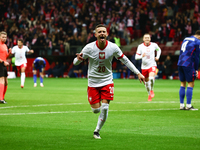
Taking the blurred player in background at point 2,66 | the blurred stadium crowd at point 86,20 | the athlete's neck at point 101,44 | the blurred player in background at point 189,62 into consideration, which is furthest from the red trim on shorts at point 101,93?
the blurred stadium crowd at point 86,20

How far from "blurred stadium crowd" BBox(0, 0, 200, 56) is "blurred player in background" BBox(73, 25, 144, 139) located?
2392 centimetres

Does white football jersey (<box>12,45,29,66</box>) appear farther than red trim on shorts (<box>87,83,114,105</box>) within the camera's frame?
Yes

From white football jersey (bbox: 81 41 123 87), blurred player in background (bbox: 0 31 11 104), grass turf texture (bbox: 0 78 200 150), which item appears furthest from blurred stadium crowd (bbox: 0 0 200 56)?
white football jersey (bbox: 81 41 123 87)

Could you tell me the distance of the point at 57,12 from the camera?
41625 millimetres

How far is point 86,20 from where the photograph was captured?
38.2 meters

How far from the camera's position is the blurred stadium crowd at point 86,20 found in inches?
1277

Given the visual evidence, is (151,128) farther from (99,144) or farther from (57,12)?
(57,12)

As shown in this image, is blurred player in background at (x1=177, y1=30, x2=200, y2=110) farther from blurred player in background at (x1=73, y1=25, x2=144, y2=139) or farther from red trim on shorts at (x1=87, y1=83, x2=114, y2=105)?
red trim on shorts at (x1=87, y1=83, x2=114, y2=105)

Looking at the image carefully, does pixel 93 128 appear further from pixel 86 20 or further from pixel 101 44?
pixel 86 20

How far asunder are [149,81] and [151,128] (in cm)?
739

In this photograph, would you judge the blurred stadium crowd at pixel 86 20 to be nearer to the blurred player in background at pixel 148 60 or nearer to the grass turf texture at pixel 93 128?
the blurred player in background at pixel 148 60

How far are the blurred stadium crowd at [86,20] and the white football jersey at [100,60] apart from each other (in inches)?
941

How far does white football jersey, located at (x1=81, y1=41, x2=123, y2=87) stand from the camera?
295 inches

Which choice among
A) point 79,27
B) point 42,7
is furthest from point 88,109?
point 42,7
